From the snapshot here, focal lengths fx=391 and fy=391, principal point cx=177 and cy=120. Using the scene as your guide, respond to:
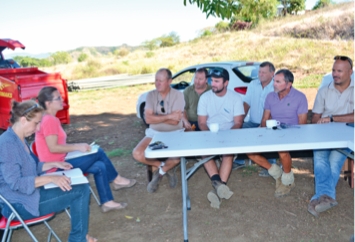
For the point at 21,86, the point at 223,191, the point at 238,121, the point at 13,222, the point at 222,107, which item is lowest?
the point at 223,191

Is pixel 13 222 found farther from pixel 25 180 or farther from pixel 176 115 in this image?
pixel 176 115

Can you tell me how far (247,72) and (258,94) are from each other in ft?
6.22

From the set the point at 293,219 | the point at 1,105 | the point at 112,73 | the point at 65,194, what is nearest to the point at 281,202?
the point at 293,219

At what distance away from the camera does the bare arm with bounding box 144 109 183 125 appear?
463 cm

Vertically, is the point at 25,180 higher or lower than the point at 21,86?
lower

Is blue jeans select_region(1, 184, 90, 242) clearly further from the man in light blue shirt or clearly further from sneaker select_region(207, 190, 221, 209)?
the man in light blue shirt

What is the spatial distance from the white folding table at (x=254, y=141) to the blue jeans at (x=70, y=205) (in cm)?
63

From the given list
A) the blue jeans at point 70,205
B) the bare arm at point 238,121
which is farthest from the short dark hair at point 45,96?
the bare arm at point 238,121

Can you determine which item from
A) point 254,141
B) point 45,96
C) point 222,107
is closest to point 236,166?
point 222,107

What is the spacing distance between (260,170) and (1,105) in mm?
5751

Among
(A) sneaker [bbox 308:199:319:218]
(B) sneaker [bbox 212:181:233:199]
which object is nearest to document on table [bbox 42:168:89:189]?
(B) sneaker [bbox 212:181:233:199]

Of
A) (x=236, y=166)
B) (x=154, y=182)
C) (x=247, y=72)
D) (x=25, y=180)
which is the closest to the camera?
(x=25, y=180)

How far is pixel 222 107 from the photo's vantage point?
15.1ft

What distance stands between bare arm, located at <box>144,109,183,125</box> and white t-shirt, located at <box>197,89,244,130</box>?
0.27 m
